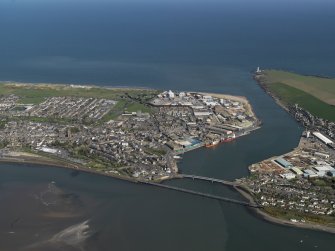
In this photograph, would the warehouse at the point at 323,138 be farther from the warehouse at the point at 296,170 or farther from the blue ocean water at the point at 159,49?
the blue ocean water at the point at 159,49

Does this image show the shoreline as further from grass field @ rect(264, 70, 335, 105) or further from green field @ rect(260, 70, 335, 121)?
grass field @ rect(264, 70, 335, 105)

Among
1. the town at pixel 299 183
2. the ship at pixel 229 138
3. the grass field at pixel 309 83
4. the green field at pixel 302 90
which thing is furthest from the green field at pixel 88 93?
the town at pixel 299 183

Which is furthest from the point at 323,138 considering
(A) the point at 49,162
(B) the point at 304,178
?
(A) the point at 49,162

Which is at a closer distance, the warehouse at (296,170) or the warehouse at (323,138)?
the warehouse at (296,170)

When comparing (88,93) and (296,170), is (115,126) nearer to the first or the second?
(88,93)

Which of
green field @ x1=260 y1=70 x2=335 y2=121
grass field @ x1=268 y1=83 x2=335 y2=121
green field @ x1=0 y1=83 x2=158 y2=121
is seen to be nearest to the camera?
grass field @ x1=268 y1=83 x2=335 y2=121

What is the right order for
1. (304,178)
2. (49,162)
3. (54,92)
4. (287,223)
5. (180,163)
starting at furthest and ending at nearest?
(54,92), (49,162), (180,163), (304,178), (287,223)

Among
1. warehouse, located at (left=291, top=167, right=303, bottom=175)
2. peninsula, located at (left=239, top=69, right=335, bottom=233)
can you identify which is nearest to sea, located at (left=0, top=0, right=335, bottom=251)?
peninsula, located at (left=239, top=69, right=335, bottom=233)
